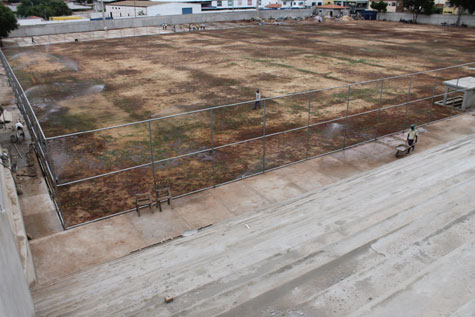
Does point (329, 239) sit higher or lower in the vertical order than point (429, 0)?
lower

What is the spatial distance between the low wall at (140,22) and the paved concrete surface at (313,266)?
59213 mm

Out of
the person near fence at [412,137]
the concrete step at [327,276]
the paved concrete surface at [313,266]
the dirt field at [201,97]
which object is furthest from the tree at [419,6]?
the concrete step at [327,276]

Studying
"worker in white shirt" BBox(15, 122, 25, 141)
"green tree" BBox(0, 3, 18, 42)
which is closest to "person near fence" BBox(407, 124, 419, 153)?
"worker in white shirt" BBox(15, 122, 25, 141)

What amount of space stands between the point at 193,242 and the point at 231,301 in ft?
8.48

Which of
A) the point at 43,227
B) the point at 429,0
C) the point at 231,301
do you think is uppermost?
the point at 429,0

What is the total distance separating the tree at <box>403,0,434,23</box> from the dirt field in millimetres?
18102

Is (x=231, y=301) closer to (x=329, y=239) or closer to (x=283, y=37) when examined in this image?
(x=329, y=239)

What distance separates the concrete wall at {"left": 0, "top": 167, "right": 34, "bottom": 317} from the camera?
546 cm

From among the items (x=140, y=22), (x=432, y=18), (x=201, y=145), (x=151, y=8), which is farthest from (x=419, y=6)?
(x=201, y=145)

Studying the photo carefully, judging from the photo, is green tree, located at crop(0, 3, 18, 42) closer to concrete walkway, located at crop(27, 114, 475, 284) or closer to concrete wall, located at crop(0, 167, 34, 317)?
concrete walkway, located at crop(27, 114, 475, 284)

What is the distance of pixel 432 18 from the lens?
7106 cm

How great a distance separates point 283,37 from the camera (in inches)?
2153

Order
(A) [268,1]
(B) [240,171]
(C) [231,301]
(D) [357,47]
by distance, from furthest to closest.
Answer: (A) [268,1] → (D) [357,47] → (B) [240,171] → (C) [231,301]

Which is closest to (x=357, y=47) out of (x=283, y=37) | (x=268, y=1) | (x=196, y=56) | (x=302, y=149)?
(x=283, y=37)
